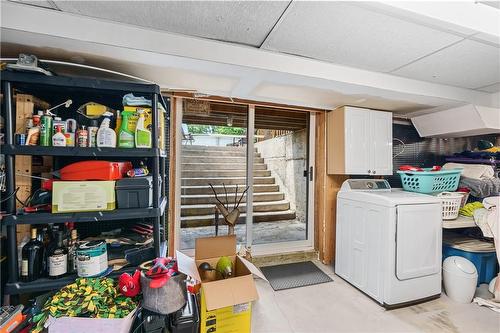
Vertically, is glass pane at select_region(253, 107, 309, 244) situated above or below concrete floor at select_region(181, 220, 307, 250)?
above

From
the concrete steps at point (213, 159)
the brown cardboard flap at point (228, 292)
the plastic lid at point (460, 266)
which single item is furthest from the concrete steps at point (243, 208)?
the brown cardboard flap at point (228, 292)

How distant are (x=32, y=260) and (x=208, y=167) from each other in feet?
11.2

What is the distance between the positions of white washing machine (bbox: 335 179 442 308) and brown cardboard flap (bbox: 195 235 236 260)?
1.38 meters

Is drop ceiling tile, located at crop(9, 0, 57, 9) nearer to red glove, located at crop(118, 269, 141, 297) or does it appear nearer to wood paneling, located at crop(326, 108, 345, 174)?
red glove, located at crop(118, 269, 141, 297)

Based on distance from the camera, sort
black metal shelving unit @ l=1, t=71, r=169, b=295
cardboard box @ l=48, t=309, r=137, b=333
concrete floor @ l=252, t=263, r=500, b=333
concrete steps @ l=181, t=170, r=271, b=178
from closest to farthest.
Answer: cardboard box @ l=48, t=309, r=137, b=333 → black metal shelving unit @ l=1, t=71, r=169, b=295 → concrete floor @ l=252, t=263, r=500, b=333 → concrete steps @ l=181, t=170, r=271, b=178

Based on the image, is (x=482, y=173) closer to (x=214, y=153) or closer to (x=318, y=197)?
(x=318, y=197)

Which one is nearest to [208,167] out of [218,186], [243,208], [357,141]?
[218,186]

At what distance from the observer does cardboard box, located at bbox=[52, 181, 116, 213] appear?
1359 millimetres

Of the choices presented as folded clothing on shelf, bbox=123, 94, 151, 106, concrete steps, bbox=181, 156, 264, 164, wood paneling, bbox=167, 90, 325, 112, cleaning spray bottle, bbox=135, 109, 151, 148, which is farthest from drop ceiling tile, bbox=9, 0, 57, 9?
concrete steps, bbox=181, 156, 264, 164

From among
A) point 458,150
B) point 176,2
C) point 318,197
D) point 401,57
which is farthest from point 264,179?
point 176,2

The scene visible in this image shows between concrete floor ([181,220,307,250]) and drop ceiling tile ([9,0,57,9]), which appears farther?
concrete floor ([181,220,307,250])

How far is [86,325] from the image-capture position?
1.03m

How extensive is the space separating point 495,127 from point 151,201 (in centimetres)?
362

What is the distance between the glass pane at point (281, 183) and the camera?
3.83 m
